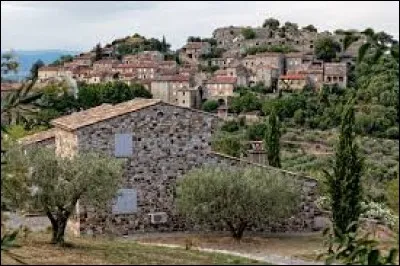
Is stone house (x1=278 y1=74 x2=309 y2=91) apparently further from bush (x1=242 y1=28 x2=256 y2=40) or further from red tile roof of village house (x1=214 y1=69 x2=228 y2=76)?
bush (x1=242 y1=28 x2=256 y2=40)

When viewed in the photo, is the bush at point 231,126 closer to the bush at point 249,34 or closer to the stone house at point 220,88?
the stone house at point 220,88

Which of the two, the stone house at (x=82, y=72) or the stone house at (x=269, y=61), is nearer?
the stone house at (x=82, y=72)

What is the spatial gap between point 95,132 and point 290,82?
9469cm

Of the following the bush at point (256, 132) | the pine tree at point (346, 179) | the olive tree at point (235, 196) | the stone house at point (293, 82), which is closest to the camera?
the olive tree at point (235, 196)

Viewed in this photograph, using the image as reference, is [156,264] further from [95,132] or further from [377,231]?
[95,132]

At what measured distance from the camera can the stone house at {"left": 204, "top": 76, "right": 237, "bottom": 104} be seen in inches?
4422

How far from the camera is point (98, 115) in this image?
24.1 metres

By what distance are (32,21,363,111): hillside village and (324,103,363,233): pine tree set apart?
70581mm

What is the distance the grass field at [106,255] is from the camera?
1315 centimetres

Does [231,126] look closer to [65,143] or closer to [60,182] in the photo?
[65,143]

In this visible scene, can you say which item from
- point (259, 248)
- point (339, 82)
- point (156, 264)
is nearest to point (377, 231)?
point (259, 248)

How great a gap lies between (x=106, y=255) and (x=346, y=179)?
37.6 feet

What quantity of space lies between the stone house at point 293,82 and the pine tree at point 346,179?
88434mm

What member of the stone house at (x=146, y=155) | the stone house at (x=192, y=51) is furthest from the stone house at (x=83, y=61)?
the stone house at (x=146, y=155)
